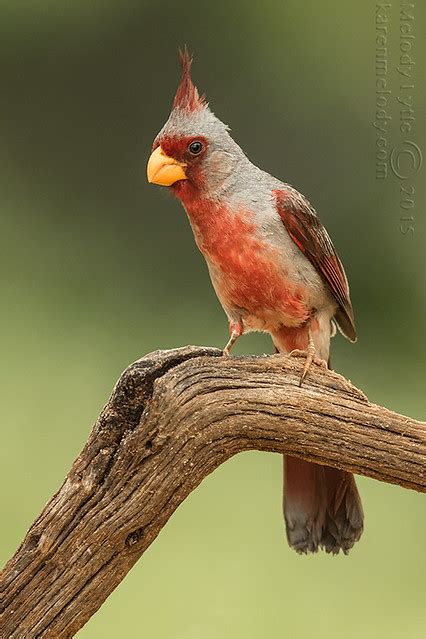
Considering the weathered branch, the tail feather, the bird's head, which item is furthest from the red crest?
the tail feather

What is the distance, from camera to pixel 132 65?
15.5 feet

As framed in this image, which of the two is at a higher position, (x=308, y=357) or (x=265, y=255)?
(x=265, y=255)

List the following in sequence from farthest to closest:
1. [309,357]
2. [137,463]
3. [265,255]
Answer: [265,255] → [309,357] → [137,463]

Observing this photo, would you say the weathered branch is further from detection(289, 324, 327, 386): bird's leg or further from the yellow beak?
the yellow beak

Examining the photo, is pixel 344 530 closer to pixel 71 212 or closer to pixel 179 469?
pixel 179 469

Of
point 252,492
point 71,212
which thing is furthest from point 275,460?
point 71,212

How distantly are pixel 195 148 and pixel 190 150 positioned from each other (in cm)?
2

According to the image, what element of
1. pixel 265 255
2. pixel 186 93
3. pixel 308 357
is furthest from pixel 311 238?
pixel 186 93

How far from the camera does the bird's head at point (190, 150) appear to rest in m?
2.67

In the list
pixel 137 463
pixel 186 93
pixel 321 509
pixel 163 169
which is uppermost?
pixel 186 93

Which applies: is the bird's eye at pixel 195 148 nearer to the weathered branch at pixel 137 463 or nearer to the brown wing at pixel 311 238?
the brown wing at pixel 311 238

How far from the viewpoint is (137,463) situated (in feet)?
7.73

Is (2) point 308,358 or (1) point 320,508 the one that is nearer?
(2) point 308,358

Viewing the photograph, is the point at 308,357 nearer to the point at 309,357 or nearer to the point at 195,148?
the point at 309,357
